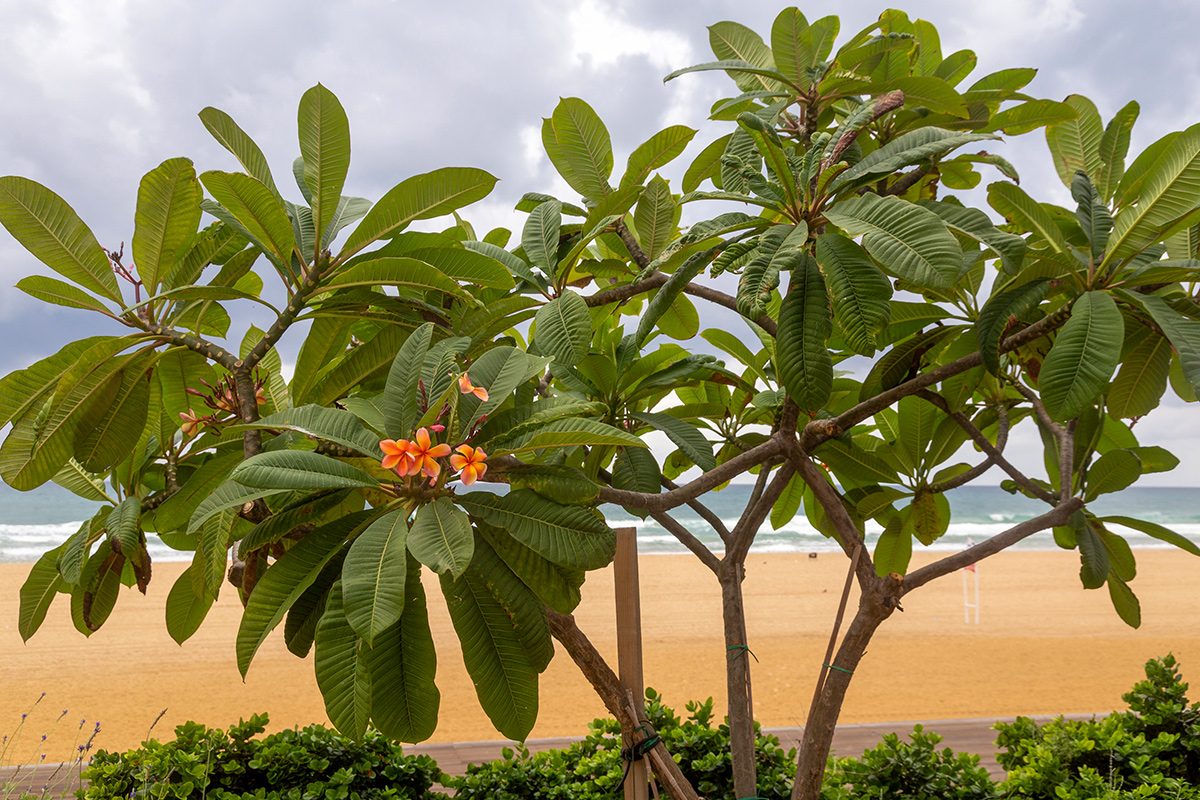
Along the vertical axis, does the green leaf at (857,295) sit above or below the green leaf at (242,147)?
below

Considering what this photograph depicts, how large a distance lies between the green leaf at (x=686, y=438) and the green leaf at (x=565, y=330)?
1.19ft

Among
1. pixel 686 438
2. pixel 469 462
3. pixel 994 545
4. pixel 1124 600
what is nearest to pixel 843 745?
pixel 1124 600

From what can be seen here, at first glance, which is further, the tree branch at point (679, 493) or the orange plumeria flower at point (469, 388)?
the tree branch at point (679, 493)

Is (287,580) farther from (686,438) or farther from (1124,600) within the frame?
(1124,600)

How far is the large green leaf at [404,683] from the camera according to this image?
96cm

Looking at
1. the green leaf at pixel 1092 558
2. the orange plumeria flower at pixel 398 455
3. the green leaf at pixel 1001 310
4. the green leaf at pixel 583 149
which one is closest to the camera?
the orange plumeria flower at pixel 398 455

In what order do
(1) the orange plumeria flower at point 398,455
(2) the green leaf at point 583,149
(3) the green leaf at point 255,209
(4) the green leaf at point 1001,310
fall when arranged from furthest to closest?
1. (2) the green leaf at point 583,149
2. (4) the green leaf at point 1001,310
3. (3) the green leaf at point 255,209
4. (1) the orange plumeria flower at point 398,455

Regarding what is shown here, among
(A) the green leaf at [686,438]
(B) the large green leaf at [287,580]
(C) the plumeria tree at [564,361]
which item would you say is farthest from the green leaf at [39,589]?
(A) the green leaf at [686,438]

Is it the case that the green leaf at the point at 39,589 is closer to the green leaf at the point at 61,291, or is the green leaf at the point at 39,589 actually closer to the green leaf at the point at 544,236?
the green leaf at the point at 61,291

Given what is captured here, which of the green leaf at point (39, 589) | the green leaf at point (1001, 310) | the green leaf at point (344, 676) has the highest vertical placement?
the green leaf at point (1001, 310)

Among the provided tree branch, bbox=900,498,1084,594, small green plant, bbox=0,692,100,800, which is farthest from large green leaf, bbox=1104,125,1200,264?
small green plant, bbox=0,692,100,800

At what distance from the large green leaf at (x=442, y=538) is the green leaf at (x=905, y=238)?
65 centimetres

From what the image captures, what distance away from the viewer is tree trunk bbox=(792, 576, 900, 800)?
160 centimetres

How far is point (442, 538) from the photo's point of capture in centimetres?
87
